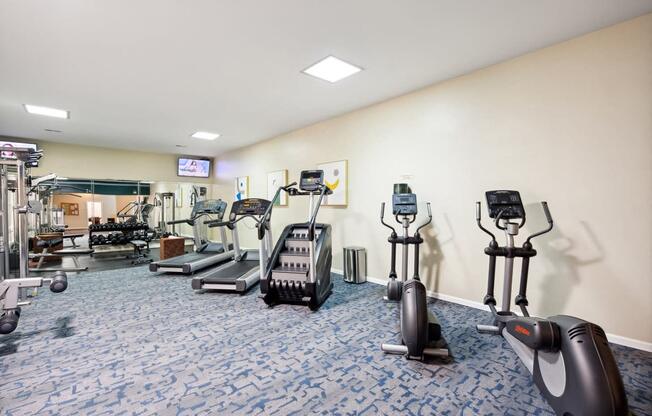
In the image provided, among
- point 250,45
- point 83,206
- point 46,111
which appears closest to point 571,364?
point 250,45

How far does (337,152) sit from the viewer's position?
5.38 m

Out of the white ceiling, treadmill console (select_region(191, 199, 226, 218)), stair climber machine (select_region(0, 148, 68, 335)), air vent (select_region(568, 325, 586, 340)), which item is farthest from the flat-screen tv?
air vent (select_region(568, 325, 586, 340))

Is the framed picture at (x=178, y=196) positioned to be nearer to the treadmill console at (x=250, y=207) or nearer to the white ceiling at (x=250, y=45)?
the white ceiling at (x=250, y=45)

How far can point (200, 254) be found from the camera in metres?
6.33

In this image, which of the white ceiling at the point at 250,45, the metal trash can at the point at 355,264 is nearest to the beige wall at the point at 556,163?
the white ceiling at the point at 250,45

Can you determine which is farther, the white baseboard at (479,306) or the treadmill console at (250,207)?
the treadmill console at (250,207)

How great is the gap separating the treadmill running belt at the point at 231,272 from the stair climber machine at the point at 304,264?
2.73 feet

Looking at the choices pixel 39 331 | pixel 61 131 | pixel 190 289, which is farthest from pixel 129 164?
pixel 39 331

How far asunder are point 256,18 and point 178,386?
9.62 feet

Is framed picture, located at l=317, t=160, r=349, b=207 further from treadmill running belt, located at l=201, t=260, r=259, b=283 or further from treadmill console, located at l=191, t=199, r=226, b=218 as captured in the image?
treadmill console, located at l=191, t=199, r=226, b=218

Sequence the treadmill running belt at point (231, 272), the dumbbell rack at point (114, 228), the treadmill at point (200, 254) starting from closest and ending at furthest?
1. the treadmill running belt at point (231, 272)
2. the treadmill at point (200, 254)
3. the dumbbell rack at point (114, 228)

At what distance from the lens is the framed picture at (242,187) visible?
7832mm

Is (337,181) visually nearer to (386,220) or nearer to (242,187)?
(386,220)

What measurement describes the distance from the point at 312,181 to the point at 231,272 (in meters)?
2.10
